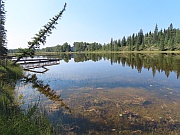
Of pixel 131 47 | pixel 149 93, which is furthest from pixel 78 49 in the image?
pixel 149 93

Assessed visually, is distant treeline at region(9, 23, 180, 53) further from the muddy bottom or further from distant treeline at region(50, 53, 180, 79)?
the muddy bottom

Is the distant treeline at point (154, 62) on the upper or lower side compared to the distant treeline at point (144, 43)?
lower

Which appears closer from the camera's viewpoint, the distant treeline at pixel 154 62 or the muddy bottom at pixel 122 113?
the muddy bottom at pixel 122 113

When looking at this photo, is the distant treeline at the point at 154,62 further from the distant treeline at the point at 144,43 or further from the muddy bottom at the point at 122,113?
the distant treeline at the point at 144,43

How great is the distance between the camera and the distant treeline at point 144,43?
106 meters

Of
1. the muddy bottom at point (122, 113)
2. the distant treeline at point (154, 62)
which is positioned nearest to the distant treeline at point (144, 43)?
the distant treeline at point (154, 62)

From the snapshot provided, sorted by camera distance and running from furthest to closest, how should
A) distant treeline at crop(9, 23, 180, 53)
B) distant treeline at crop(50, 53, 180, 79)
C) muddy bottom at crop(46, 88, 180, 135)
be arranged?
distant treeline at crop(9, 23, 180, 53) → distant treeline at crop(50, 53, 180, 79) → muddy bottom at crop(46, 88, 180, 135)

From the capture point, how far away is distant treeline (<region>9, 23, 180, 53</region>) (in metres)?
106

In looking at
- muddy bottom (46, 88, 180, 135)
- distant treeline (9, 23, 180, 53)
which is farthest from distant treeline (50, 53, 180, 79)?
distant treeline (9, 23, 180, 53)

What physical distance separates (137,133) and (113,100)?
17.5ft

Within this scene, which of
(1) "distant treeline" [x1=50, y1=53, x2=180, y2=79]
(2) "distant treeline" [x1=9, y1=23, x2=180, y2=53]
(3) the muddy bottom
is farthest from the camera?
(2) "distant treeline" [x1=9, y1=23, x2=180, y2=53]

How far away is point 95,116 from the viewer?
955 cm

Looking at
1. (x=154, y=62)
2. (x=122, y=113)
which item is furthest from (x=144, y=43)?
(x=122, y=113)

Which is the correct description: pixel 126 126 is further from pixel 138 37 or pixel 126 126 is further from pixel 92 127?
pixel 138 37
